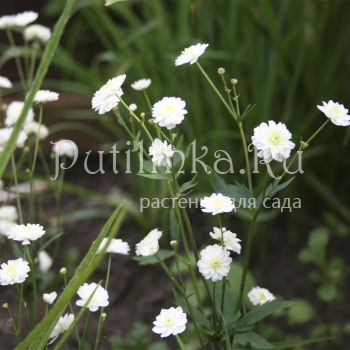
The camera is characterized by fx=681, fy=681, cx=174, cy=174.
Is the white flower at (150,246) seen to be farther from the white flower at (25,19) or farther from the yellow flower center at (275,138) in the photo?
the white flower at (25,19)

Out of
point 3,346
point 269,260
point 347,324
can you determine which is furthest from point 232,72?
point 3,346

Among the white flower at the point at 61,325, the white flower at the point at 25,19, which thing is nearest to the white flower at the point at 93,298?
the white flower at the point at 61,325

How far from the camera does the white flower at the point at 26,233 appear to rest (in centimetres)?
84

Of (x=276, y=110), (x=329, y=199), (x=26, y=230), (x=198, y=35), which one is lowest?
(x=26, y=230)

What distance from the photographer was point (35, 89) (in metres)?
0.76

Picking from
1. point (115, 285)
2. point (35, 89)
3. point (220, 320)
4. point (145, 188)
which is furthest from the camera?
point (145, 188)

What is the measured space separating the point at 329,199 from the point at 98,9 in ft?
2.28

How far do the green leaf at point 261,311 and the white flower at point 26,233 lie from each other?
0.28 metres

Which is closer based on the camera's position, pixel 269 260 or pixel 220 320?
pixel 220 320

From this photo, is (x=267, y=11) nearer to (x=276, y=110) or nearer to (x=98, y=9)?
(x=276, y=110)

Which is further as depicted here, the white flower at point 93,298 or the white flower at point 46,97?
the white flower at point 46,97

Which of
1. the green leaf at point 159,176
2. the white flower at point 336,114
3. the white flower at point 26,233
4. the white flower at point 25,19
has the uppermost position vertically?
the white flower at point 25,19

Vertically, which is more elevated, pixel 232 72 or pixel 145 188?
pixel 232 72

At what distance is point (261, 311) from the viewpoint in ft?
2.89
